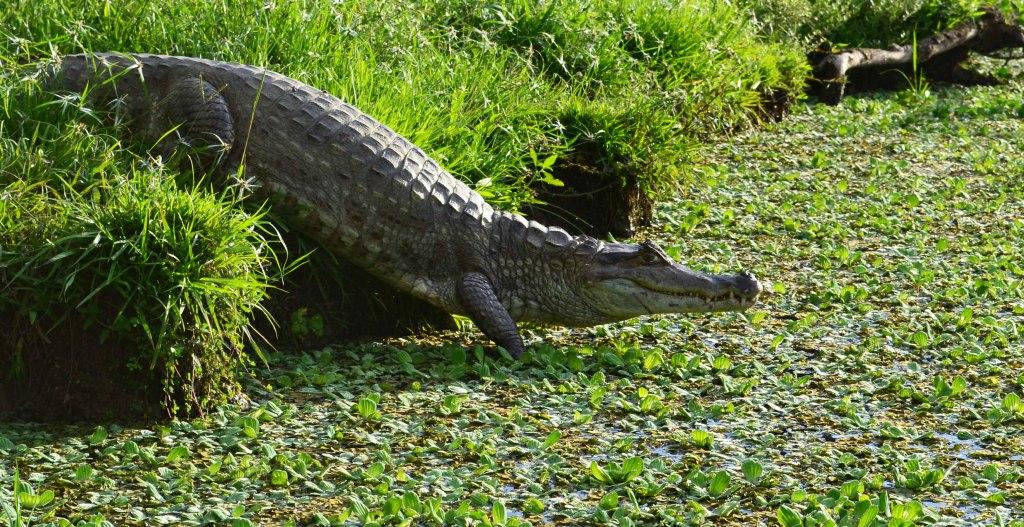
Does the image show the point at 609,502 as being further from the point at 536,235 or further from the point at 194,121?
the point at 194,121

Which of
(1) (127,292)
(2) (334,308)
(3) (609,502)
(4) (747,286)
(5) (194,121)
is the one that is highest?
(5) (194,121)

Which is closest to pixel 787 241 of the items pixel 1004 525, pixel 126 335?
pixel 1004 525

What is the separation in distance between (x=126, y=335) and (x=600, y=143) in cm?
305

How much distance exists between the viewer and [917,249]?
22.0ft

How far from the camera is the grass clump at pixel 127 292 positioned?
4324 millimetres

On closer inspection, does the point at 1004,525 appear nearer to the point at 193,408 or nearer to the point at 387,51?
the point at 193,408

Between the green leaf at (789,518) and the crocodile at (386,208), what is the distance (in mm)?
1660

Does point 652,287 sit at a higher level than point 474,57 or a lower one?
lower

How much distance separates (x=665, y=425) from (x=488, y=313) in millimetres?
991

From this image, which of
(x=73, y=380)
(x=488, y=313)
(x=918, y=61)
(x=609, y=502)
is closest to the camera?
(x=609, y=502)

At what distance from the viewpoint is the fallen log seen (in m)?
9.88

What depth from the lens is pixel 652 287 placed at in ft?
17.9

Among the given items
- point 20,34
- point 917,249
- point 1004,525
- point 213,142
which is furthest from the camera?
point 917,249

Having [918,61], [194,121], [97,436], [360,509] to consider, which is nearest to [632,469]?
[360,509]
